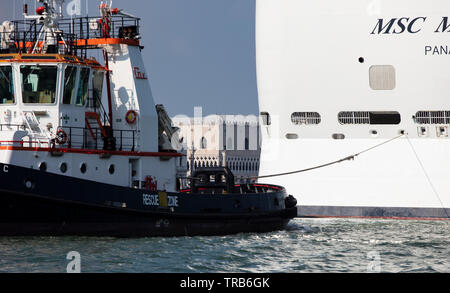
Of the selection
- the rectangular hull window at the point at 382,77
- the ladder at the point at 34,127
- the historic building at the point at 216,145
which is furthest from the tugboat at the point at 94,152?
the historic building at the point at 216,145

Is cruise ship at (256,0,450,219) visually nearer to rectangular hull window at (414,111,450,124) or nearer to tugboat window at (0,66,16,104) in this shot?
rectangular hull window at (414,111,450,124)

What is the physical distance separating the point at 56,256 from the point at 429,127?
576 inches

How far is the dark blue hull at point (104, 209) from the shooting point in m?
23.4

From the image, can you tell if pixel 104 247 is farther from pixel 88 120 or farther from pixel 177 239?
pixel 88 120

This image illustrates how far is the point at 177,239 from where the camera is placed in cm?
2567

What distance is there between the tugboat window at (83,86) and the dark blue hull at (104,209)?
124 inches

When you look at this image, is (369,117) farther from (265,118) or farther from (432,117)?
(265,118)

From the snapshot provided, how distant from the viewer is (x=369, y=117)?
31.3 metres

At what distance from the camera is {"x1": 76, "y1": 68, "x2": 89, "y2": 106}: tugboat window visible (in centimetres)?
2646

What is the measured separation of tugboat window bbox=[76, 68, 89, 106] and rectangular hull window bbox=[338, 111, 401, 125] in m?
9.09

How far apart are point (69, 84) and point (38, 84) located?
0.86 metres

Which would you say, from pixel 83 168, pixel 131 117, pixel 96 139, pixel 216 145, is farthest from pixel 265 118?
pixel 216 145

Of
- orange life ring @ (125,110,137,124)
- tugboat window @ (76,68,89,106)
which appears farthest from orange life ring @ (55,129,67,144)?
orange life ring @ (125,110,137,124)
